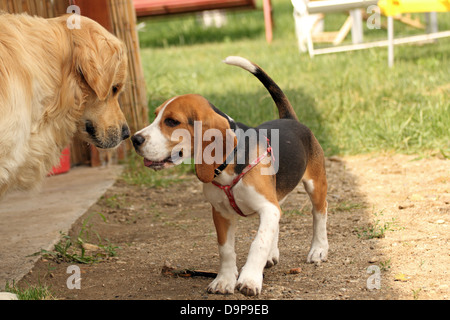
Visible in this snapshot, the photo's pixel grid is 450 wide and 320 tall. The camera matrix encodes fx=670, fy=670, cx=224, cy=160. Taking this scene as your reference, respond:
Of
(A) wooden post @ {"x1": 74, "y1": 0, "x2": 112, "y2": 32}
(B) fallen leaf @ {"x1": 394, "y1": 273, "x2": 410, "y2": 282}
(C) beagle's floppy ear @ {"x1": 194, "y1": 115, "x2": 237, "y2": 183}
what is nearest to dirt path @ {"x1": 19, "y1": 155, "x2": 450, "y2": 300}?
(B) fallen leaf @ {"x1": 394, "y1": 273, "x2": 410, "y2": 282}

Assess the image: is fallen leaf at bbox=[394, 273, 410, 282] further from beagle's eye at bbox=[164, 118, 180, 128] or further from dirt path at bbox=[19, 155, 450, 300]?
beagle's eye at bbox=[164, 118, 180, 128]

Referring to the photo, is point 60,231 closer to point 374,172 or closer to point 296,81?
point 374,172

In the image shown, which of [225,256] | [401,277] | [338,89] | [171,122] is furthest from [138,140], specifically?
[338,89]

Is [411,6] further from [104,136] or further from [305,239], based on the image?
[104,136]

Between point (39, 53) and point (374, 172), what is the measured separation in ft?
10.4

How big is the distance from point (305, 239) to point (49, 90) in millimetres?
1786

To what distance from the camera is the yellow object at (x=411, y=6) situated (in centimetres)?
826

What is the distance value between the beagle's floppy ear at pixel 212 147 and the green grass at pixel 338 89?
2623mm

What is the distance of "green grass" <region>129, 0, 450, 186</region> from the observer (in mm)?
6211

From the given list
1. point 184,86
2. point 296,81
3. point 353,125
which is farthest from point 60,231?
point 296,81

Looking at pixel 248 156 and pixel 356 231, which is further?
pixel 356 231

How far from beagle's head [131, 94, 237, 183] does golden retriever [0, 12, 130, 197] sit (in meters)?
0.46
